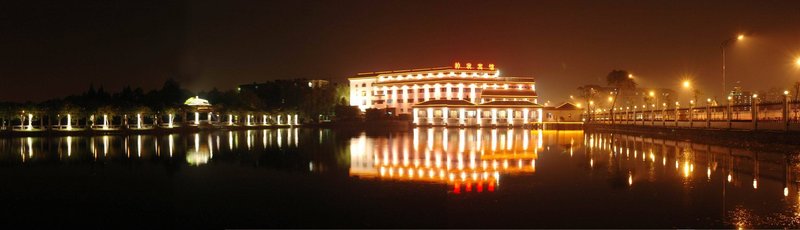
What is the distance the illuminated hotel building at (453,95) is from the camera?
67.1m

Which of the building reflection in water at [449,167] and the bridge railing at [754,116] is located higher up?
the bridge railing at [754,116]

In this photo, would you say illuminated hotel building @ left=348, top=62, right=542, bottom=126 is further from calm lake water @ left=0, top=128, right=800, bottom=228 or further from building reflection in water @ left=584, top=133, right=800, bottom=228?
calm lake water @ left=0, top=128, right=800, bottom=228

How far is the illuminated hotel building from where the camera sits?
6706 centimetres

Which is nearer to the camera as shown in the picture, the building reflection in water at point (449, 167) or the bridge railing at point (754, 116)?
the building reflection in water at point (449, 167)

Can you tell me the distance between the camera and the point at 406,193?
11.0m

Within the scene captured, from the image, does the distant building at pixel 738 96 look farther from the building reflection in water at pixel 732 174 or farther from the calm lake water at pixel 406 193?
the calm lake water at pixel 406 193

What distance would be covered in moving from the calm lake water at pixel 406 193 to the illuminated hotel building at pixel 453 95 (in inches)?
1905

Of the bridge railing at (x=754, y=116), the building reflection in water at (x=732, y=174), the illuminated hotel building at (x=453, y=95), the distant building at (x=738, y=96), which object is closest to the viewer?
the building reflection in water at (x=732, y=174)

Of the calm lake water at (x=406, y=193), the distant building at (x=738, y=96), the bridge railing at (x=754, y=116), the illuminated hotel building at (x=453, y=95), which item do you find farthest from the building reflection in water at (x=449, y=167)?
the distant building at (x=738, y=96)

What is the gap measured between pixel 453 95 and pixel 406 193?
72.0m

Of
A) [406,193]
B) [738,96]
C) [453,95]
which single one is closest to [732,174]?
[406,193]

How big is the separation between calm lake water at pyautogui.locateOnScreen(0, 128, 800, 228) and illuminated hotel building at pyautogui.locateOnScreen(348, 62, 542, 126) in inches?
1905

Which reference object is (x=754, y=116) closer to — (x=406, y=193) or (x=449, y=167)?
(x=449, y=167)

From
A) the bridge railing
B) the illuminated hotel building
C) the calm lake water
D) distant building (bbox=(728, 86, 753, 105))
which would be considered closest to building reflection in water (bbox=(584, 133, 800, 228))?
the calm lake water
